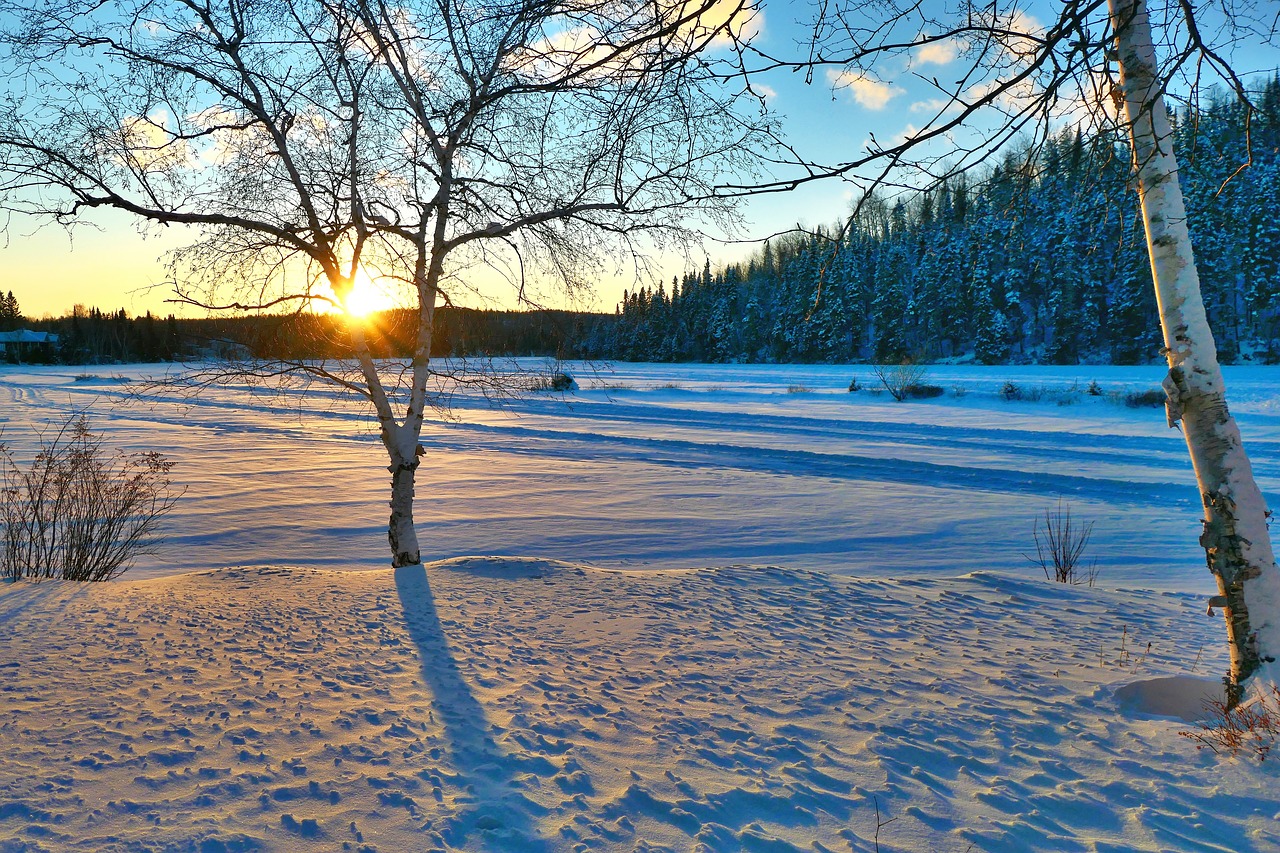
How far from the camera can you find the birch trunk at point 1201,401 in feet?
9.47

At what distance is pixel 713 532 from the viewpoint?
9188 millimetres

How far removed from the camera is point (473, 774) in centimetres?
275

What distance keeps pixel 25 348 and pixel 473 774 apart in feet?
404

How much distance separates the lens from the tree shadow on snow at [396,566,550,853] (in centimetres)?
238

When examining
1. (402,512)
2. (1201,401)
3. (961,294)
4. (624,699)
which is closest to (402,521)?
(402,512)

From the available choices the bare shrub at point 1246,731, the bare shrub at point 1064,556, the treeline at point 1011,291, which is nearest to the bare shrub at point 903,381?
the treeline at point 1011,291

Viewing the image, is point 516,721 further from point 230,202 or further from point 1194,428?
point 230,202

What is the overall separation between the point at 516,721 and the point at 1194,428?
3.22 metres

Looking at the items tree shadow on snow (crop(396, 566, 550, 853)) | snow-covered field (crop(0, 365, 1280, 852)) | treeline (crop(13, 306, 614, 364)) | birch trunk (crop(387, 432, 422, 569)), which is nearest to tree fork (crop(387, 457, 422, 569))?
birch trunk (crop(387, 432, 422, 569))

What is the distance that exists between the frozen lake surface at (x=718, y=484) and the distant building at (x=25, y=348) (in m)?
84.3

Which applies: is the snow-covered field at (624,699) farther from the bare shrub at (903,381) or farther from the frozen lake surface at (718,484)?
the bare shrub at (903,381)

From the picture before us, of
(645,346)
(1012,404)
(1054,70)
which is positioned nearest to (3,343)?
(645,346)

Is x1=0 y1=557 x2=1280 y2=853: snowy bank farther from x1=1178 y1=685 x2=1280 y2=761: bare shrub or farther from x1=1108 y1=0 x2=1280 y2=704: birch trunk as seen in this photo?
x1=1108 y1=0 x2=1280 y2=704: birch trunk

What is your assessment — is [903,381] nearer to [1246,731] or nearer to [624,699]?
[1246,731]
